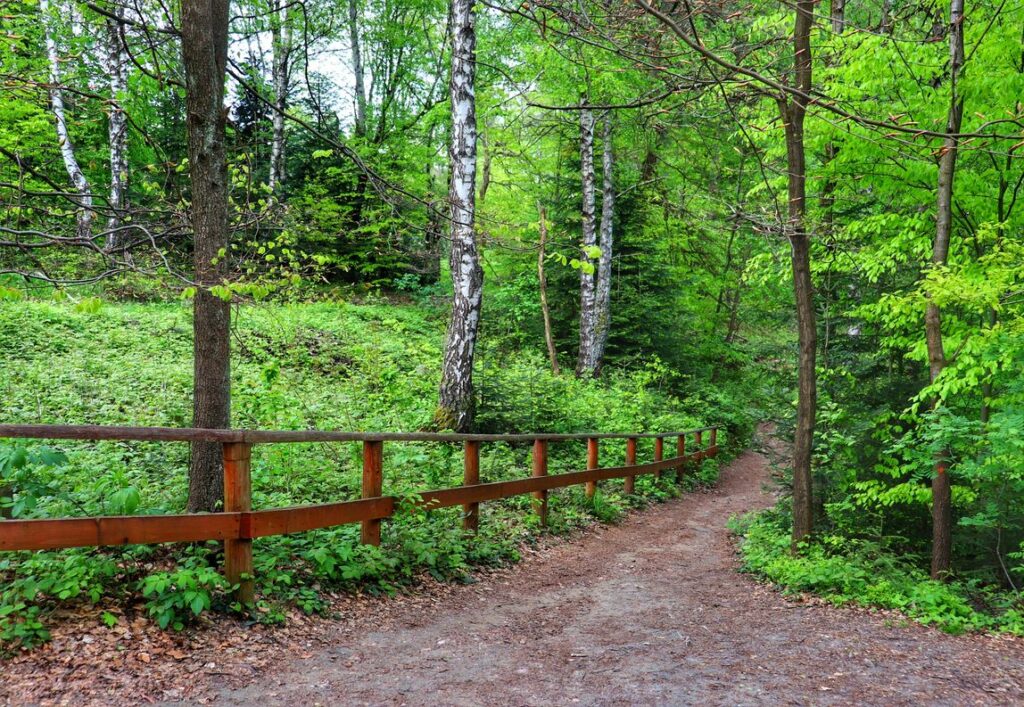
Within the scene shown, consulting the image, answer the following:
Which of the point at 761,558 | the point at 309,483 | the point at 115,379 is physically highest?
the point at 115,379

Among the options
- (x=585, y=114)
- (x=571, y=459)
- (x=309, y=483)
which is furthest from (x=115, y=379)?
(x=585, y=114)

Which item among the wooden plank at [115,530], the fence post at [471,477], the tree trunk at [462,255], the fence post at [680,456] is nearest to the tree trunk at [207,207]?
the wooden plank at [115,530]

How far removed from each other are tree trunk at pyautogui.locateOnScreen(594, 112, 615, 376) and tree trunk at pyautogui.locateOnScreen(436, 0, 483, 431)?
8.03 meters

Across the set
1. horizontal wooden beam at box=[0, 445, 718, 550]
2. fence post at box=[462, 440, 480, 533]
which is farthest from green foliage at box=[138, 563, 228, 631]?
fence post at box=[462, 440, 480, 533]

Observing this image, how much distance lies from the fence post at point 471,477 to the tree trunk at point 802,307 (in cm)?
366

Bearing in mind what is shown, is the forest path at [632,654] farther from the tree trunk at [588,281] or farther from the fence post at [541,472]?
the tree trunk at [588,281]

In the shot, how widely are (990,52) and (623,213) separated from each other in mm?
11643

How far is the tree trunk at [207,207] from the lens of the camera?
4.71 meters

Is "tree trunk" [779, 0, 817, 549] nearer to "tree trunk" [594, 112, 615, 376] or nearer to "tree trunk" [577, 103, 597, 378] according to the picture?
"tree trunk" [577, 103, 597, 378]

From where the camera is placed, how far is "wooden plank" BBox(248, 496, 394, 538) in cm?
437

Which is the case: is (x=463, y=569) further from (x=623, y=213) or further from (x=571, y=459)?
(x=623, y=213)

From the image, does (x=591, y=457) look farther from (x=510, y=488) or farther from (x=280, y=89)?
(x=280, y=89)

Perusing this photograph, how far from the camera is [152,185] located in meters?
5.33

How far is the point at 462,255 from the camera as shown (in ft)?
29.4
